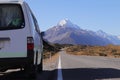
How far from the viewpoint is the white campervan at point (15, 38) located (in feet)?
47.2

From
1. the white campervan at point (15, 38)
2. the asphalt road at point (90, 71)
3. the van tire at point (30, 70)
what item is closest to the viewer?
the white campervan at point (15, 38)

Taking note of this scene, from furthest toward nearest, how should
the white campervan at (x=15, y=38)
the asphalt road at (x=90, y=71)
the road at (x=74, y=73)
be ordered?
1. the asphalt road at (x=90, y=71)
2. the road at (x=74, y=73)
3. the white campervan at (x=15, y=38)

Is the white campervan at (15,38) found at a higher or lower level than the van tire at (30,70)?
higher

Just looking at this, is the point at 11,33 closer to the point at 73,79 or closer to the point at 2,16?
the point at 2,16

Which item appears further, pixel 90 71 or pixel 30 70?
pixel 90 71

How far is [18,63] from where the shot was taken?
14.4m

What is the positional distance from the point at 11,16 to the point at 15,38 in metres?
0.77

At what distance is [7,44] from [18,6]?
4.14 feet

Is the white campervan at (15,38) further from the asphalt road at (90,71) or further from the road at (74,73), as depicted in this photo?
the asphalt road at (90,71)

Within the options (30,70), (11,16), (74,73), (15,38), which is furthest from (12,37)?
(74,73)

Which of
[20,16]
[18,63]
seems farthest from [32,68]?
[20,16]

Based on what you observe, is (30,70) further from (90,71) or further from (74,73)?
(90,71)

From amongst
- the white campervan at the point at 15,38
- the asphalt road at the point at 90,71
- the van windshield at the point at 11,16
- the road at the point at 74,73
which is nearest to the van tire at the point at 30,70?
the white campervan at the point at 15,38

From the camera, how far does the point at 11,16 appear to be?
48.7ft
